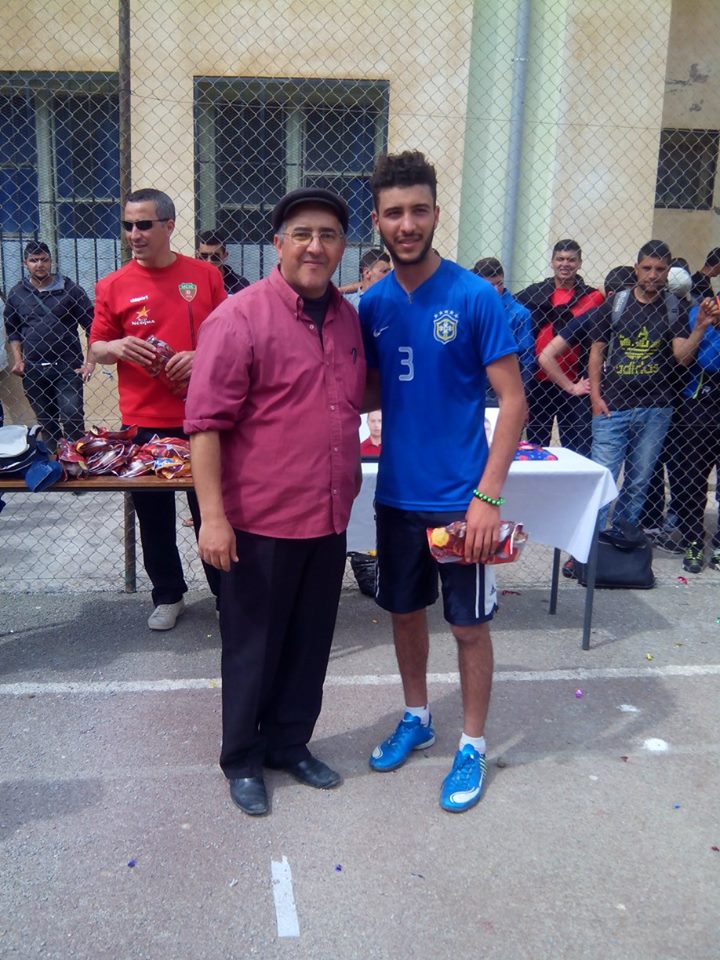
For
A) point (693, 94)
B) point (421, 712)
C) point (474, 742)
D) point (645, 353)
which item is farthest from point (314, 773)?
point (693, 94)

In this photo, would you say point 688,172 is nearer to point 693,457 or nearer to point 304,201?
point 693,457

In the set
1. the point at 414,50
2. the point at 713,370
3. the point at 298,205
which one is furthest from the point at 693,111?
the point at 298,205

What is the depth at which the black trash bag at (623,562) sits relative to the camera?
17.4 ft

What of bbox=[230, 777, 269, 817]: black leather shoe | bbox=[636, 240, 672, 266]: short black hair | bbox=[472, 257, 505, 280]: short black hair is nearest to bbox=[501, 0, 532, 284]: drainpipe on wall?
bbox=[472, 257, 505, 280]: short black hair

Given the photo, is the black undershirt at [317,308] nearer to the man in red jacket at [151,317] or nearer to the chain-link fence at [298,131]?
the man in red jacket at [151,317]

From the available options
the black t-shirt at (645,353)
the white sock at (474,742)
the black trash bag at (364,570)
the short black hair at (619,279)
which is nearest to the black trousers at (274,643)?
the white sock at (474,742)

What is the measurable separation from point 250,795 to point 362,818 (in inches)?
15.2

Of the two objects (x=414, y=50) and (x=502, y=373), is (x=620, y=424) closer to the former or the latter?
(x=502, y=373)

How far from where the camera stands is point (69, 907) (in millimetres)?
2619

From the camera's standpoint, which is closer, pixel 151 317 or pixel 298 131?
pixel 151 317

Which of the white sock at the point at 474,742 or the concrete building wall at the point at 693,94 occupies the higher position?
the concrete building wall at the point at 693,94

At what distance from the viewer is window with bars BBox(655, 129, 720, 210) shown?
32.2ft

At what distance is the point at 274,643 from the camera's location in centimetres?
308

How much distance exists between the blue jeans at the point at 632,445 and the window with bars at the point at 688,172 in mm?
4969
